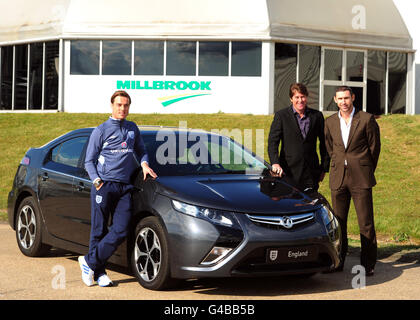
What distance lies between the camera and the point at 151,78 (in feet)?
89.7

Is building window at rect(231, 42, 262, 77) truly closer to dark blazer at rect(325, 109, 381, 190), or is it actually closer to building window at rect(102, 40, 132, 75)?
building window at rect(102, 40, 132, 75)

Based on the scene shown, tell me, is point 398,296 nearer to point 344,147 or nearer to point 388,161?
point 344,147

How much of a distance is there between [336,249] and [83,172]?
106 inches

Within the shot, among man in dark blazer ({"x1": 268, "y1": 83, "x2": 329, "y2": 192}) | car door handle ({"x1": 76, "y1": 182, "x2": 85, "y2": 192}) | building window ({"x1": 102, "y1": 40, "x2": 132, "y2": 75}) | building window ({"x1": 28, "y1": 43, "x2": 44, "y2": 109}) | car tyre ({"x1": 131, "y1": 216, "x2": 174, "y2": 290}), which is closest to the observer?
car tyre ({"x1": 131, "y1": 216, "x2": 174, "y2": 290})

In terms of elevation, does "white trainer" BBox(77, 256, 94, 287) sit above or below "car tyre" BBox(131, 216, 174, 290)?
below

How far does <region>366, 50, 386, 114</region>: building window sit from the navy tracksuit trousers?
23868 mm

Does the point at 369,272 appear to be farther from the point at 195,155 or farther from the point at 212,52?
the point at 212,52

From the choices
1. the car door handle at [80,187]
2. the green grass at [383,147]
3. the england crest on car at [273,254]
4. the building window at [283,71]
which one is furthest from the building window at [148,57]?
the england crest on car at [273,254]

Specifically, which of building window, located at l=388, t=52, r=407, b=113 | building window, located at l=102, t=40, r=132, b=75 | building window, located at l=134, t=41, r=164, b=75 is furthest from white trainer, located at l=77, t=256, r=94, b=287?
building window, located at l=388, t=52, r=407, b=113

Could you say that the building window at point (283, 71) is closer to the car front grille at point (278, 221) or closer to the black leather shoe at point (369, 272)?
the black leather shoe at point (369, 272)

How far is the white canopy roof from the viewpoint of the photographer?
87.4 feet

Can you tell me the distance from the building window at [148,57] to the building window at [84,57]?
166 cm

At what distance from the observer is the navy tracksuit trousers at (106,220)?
6.38 metres
